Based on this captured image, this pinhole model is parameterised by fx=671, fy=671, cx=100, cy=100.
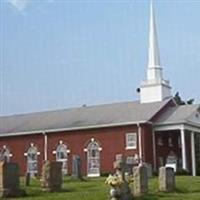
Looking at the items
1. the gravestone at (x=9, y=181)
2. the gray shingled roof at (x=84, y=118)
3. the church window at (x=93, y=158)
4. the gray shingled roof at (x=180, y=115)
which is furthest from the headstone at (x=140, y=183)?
the church window at (x=93, y=158)

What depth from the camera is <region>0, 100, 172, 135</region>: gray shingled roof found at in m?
54.1

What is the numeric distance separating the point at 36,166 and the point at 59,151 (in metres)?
2.35

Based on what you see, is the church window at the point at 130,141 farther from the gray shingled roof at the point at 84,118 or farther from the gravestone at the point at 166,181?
the gravestone at the point at 166,181

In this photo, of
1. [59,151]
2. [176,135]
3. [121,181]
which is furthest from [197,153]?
[121,181]

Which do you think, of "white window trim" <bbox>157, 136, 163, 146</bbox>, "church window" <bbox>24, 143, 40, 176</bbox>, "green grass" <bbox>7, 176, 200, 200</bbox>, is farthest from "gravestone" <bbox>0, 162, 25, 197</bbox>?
"church window" <bbox>24, 143, 40, 176</bbox>

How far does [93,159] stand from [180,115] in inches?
309

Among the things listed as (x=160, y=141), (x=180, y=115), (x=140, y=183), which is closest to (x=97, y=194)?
(x=140, y=183)

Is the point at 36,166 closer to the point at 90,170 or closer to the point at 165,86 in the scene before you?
the point at 90,170

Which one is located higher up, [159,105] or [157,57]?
[157,57]

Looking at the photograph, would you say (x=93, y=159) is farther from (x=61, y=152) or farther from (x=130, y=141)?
(x=130, y=141)

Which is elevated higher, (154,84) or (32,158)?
(154,84)

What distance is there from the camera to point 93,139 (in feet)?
179

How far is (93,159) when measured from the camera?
5419cm

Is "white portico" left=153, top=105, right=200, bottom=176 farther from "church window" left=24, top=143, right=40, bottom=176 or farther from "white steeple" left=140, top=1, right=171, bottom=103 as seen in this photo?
"church window" left=24, top=143, right=40, bottom=176
